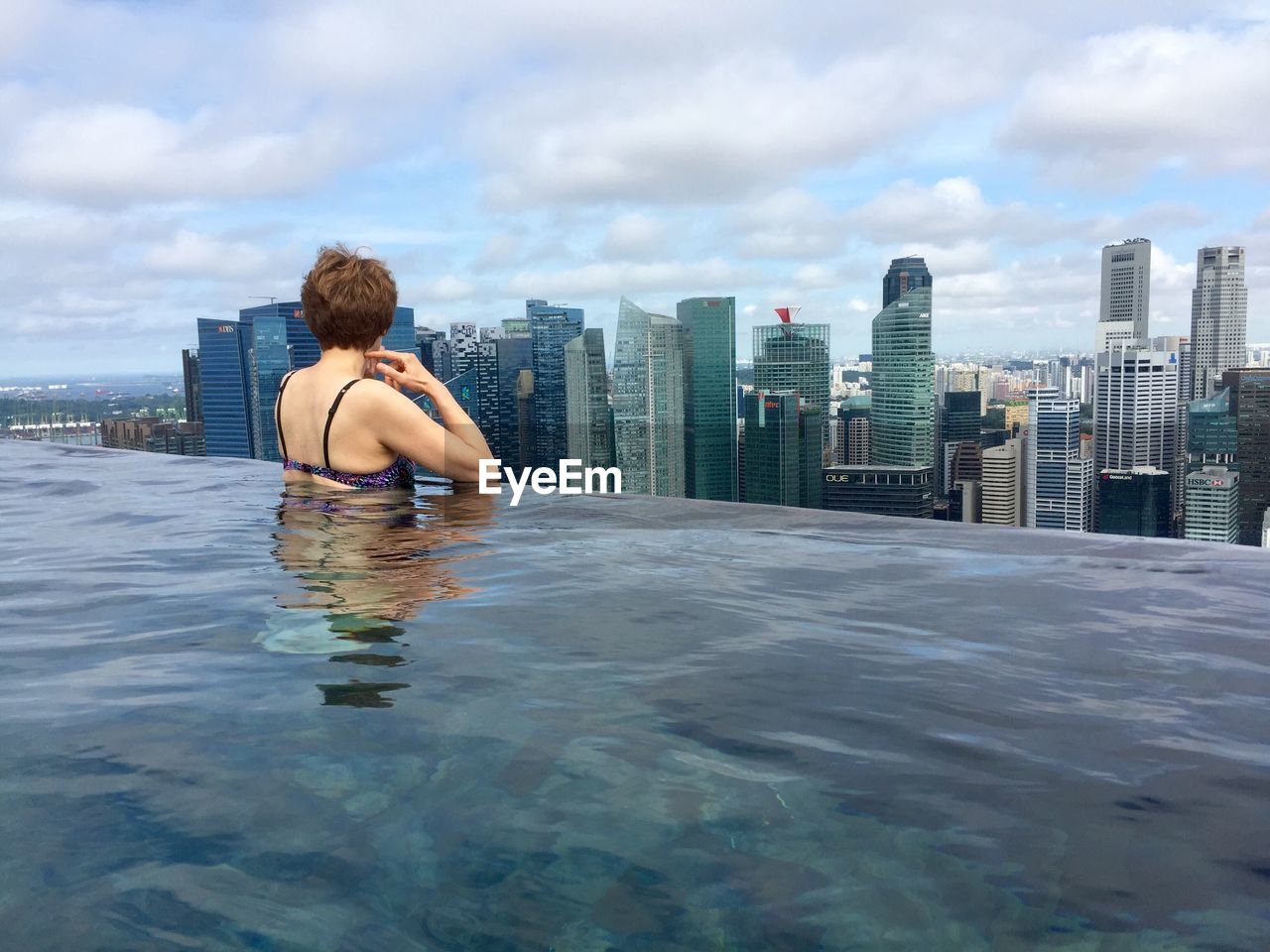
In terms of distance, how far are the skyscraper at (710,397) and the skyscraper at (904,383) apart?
28.5 ft

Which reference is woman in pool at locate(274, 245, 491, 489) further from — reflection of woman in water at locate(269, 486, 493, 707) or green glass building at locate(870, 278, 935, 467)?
green glass building at locate(870, 278, 935, 467)

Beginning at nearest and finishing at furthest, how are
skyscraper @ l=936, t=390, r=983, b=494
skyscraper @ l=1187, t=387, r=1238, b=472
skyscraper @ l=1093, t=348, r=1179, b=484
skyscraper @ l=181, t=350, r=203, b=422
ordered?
skyscraper @ l=181, t=350, r=203, b=422 → skyscraper @ l=1187, t=387, r=1238, b=472 → skyscraper @ l=1093, t=348, r=1179, b=484 → skyscraper @ l=936, t=390, r=983, b=494

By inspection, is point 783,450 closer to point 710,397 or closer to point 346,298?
point 710,397

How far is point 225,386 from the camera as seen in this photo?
45.5 metres

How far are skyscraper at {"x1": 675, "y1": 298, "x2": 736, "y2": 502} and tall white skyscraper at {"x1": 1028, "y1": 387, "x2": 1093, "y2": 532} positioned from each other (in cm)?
1635

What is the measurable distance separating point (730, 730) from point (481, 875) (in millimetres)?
489

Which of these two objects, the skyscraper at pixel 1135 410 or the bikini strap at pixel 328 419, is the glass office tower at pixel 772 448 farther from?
the bikini strap at pixel 328 419

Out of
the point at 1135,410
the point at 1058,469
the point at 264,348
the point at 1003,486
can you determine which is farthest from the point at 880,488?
the point at 264,348

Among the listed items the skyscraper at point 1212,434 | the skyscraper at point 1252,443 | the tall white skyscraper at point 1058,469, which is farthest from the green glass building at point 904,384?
the skyscraper at point 1252,443

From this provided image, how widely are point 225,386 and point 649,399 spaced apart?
2266 cm

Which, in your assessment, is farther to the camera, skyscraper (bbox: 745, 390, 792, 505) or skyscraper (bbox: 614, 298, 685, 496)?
skyscraper (bbox: 614, 298, 685, 496)

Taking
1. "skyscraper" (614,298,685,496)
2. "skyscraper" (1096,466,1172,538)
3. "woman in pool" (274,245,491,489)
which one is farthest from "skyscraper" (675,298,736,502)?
"woman in pool" (274,245,491,489)

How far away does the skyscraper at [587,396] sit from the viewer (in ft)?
162

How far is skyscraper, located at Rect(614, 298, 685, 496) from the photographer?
48.8 meters
